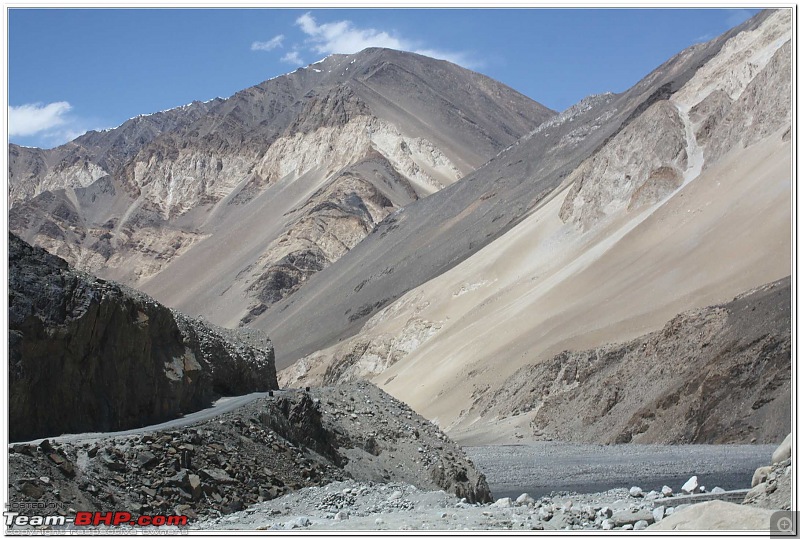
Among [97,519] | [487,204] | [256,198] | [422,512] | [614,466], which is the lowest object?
[422,512]

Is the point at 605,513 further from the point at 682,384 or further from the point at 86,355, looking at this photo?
the point at 682,384

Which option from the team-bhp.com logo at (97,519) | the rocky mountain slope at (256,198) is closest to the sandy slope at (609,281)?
the team-bhp.com logo at (97,519)

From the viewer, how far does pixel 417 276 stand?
283ft

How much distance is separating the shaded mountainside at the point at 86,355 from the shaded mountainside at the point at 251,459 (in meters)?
1.43

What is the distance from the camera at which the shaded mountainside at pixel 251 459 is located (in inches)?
552

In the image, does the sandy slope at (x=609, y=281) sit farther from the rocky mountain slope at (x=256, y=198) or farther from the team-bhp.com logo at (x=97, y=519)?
the rocky mountain slope at (x=256, y=198)

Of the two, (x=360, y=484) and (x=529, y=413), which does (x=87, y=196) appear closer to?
(x=529, y=413)

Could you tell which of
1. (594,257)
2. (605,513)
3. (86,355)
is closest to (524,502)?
(605,513)

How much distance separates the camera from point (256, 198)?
163375 mm

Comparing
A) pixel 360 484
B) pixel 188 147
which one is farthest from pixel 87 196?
pixel 360 484

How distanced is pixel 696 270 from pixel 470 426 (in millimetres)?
12340

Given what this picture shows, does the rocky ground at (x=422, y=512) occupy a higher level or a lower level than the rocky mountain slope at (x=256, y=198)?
lower

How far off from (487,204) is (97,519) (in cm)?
8718

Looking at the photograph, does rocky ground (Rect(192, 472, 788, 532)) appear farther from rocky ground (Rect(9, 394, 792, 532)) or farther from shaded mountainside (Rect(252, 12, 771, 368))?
shaded mountainside (Rect(252, 12, 771, 368))
